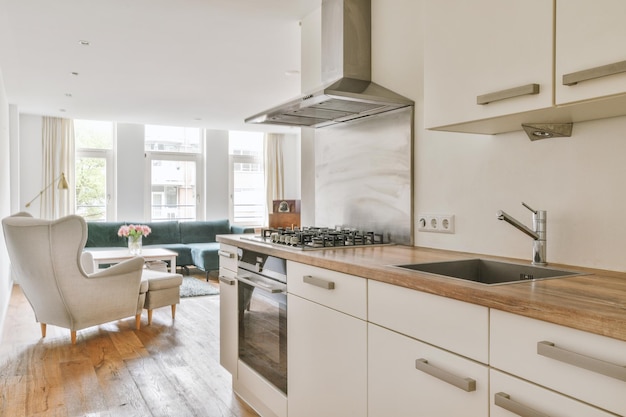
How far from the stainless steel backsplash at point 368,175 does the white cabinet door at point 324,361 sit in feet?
2.46

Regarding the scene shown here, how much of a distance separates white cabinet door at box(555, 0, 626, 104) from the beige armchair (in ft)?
10.8

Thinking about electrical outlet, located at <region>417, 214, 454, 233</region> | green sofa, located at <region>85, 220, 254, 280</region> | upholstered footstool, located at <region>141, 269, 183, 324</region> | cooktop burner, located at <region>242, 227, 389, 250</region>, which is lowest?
upholstered footstool, located at <region>141, 269, 183, 324</region>

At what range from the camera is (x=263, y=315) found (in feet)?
7.83

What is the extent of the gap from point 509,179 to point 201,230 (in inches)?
262

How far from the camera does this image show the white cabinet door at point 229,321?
8.90 ft

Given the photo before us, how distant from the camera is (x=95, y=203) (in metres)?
7.66

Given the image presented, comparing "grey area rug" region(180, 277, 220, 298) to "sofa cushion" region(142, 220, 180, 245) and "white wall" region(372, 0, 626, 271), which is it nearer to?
"sofa cushion" region(142, 220, 180, 245)

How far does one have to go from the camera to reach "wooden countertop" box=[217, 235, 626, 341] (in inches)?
38.0

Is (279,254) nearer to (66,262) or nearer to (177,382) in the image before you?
(177,382)

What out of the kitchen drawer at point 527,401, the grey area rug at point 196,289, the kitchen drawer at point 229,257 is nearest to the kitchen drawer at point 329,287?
the kitchen drawer at point 527,401

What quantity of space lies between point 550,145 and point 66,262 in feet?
11.1

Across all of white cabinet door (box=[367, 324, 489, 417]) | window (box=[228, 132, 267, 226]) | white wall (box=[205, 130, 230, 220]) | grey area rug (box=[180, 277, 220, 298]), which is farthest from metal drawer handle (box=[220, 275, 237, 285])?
window (box=[228, 132, 267, 226])

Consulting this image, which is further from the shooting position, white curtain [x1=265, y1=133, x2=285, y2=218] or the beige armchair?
white curtain [x1=265, y1=133, x2=285, y2=218]

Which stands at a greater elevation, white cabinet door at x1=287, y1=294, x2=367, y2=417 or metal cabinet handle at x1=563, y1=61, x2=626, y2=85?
metal cabinet handle at x1=563, y1=61, x2=626, y2=85
